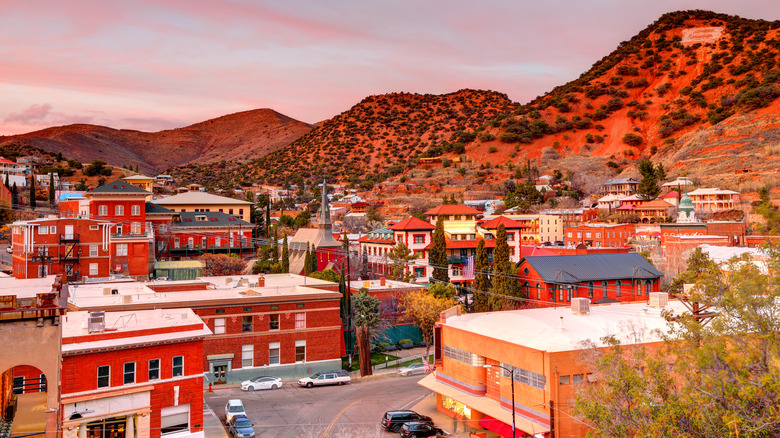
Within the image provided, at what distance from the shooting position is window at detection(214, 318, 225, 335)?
4134cm

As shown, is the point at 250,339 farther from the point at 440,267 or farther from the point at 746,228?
the point at 746,228

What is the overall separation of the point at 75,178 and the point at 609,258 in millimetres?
116188

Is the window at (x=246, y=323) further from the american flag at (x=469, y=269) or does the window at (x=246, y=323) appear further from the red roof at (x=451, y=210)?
the red roof at (x=451, y=210)

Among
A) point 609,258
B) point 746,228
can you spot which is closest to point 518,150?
point 746,228

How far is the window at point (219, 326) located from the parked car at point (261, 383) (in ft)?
11.9

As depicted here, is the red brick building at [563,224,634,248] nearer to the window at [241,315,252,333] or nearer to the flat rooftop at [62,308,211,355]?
the window at [241,315,252,333]

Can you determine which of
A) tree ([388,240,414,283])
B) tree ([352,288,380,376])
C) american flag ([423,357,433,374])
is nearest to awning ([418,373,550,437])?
american flag ([423,357,433,374])

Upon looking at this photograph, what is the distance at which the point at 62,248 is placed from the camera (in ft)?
195

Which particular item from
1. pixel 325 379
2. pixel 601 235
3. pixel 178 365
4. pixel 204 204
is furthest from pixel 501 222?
pixel 178 365

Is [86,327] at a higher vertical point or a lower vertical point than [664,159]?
lower

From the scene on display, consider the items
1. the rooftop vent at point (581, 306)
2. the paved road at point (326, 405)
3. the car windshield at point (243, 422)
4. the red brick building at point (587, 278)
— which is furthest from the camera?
the red brick building at point (587, 278)

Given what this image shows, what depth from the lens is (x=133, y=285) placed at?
4797 cm

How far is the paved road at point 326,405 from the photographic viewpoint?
3222 centimetres

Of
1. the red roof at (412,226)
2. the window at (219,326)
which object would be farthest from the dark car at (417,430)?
the red roof at (412,226)
